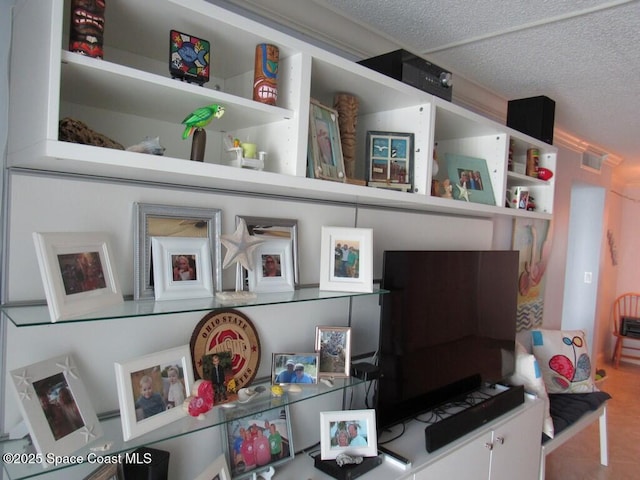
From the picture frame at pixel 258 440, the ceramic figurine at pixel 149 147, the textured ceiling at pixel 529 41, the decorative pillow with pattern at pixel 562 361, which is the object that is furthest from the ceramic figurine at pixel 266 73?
the decorative pillow with pattern at pixel 562 361

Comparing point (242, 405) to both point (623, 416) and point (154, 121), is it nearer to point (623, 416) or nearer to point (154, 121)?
point (154, 121)

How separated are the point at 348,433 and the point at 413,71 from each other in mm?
1382

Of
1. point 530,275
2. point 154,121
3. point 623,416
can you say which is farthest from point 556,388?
point 154,121

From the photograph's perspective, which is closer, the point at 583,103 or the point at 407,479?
the point at 407,479

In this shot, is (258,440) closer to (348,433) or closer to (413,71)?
(348,433)

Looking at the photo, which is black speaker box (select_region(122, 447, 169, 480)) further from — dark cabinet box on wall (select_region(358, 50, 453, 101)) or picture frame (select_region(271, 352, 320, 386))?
dark cabinet box on wall (select_region(358, 50, 453, 101))

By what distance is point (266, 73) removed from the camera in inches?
48.3

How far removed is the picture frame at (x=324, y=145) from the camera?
1.40m

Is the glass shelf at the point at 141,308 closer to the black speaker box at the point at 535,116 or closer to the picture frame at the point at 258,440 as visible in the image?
the picture frame at the point at 258,440

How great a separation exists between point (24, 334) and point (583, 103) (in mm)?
3181

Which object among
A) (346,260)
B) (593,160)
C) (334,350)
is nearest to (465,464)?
(334,350)

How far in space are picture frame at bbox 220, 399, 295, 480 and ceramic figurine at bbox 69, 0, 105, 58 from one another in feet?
3.48

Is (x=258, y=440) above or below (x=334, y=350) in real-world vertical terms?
below

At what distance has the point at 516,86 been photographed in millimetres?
2592
